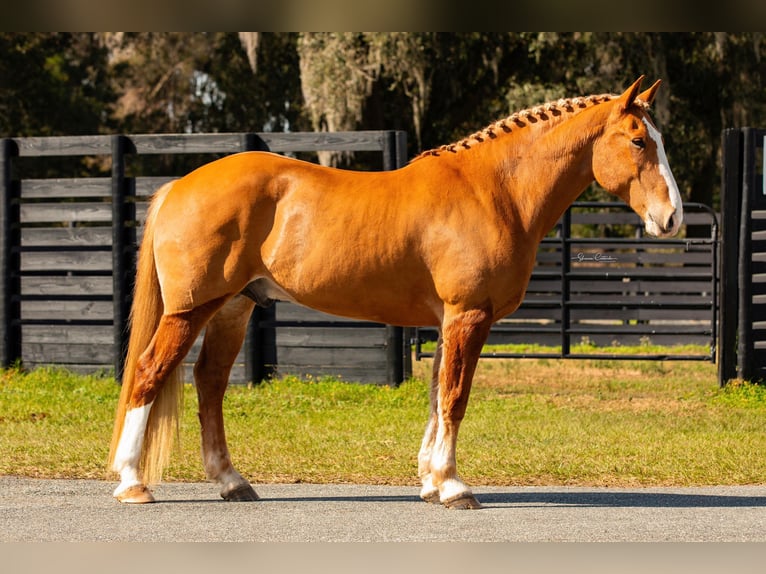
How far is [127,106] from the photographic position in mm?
33188

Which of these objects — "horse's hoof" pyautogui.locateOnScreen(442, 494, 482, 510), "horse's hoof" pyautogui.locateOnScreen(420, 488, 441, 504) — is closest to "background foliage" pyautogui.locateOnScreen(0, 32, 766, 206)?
"horse's hoof" pyautogui.locateOnScreen(420, 488, 441, 504)

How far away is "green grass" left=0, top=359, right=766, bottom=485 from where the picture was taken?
711 centimetres

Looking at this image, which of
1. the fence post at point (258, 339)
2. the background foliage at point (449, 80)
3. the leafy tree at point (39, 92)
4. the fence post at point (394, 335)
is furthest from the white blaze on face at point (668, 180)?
the leafy tree at point (39, 92)

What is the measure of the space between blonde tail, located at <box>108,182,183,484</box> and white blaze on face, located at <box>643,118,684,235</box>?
2.81 meters

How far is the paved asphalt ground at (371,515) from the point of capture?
199 inches

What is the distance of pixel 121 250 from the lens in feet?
37.0

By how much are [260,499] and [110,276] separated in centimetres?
604

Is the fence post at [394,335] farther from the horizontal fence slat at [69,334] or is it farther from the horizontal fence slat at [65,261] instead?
the horizontal fence slat at [65,261]

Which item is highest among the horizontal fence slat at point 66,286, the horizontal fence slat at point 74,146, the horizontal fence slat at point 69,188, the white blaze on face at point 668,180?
the horizontal fence slat at point 74,146

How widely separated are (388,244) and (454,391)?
0.90 m

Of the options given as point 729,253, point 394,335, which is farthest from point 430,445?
point 729,253

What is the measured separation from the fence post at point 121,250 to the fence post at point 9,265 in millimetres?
1298

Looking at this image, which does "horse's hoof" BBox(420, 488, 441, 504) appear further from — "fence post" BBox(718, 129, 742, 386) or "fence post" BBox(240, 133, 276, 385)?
"fence post" BBox(718, 129, 742, 386)

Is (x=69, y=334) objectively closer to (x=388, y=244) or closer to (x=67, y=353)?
(x=67, y=353)
